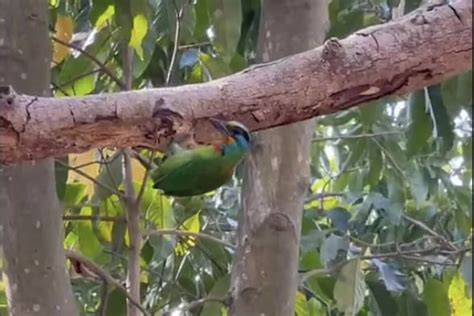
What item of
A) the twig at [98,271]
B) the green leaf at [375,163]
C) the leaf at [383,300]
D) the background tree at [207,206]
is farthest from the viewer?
the green leaf at [375,163]

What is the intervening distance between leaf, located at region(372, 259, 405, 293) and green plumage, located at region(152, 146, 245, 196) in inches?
20.9

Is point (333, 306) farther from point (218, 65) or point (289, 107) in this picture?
point (289, 107)

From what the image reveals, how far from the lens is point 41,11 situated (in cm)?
108

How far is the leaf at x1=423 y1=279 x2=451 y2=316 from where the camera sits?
4.41ft

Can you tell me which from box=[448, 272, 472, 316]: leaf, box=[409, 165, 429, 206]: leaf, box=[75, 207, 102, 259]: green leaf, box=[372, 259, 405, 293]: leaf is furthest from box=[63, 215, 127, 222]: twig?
box=[409, 165, 429, 206]: leaf

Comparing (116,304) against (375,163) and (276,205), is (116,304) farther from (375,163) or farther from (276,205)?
(375,163)

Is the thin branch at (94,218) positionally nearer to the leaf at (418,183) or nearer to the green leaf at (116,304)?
the green leaf at (116,304)

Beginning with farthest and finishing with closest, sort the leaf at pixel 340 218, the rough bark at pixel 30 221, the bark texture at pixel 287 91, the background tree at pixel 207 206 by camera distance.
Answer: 1. the leaf at pixel 340 218
2. the background tree at pixel 207 206
3. the rough bark at pixel 30 221
4. the bark texture at pixel 287 91

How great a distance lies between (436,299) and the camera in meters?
1.35

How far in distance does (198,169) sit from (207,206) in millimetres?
871

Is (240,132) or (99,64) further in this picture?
(99,64)

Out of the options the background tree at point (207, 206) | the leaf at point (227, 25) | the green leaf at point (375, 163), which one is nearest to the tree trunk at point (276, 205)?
the background tree at point (207, 206)

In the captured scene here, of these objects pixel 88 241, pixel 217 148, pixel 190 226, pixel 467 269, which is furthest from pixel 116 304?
pixel 217 148

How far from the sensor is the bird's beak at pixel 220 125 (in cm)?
77
